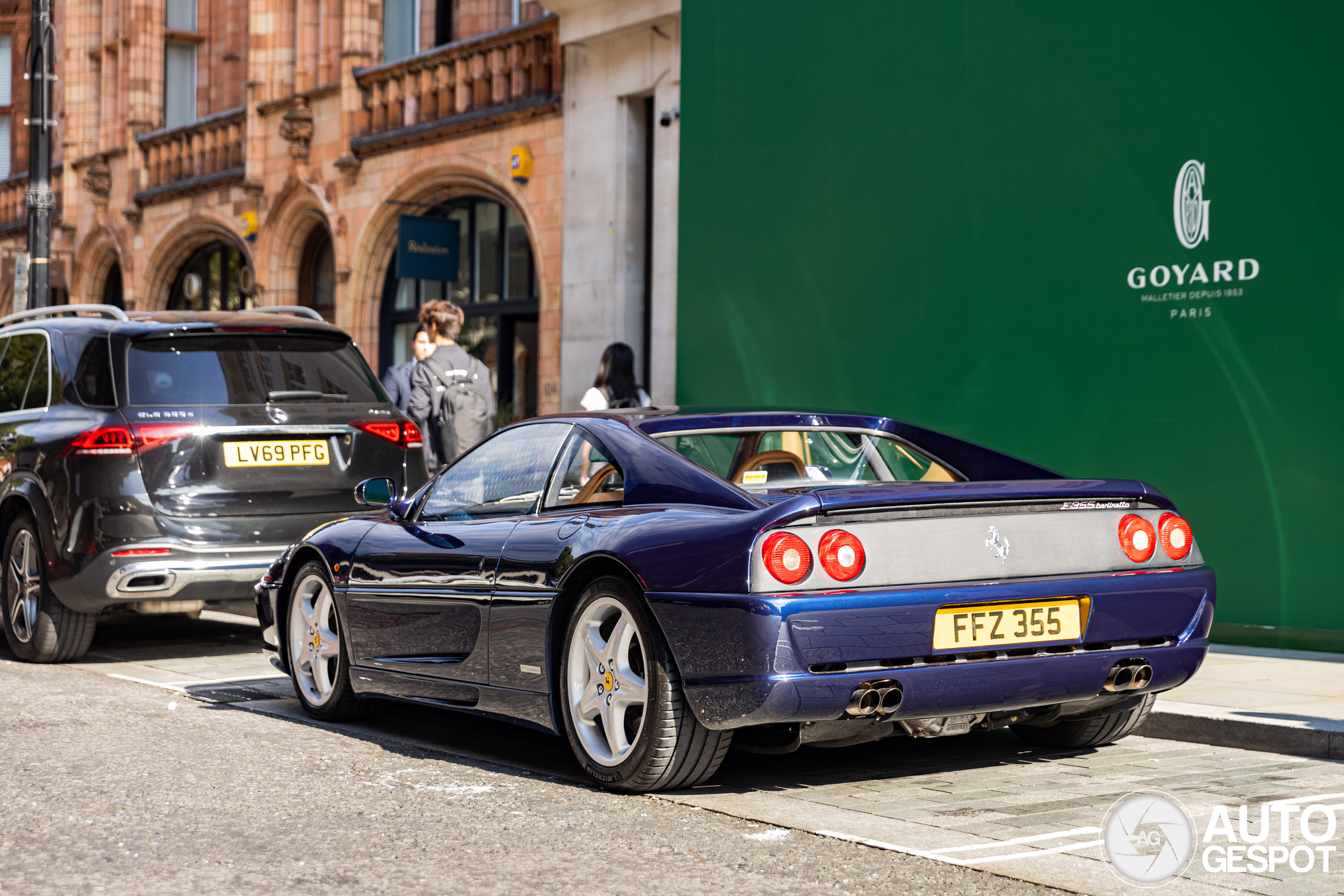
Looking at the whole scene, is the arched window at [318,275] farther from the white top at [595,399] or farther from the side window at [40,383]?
the side window at [40,383]

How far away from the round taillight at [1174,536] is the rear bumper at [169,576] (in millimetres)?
5059

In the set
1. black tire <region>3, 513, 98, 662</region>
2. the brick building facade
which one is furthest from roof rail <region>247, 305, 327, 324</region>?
the brick building facade

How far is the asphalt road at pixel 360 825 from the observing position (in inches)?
165

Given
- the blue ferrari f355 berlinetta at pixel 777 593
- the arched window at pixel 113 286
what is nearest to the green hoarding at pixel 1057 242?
the blue ferrari f355 berlinetta at pixel 777 593

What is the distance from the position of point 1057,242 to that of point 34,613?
6653mm

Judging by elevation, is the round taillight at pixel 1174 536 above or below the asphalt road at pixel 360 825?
above

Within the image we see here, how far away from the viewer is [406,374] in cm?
1140

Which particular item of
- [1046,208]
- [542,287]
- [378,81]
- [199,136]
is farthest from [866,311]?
[199,136]

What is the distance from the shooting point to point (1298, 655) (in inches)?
344

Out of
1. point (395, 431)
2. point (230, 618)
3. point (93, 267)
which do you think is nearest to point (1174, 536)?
point (395, 431)

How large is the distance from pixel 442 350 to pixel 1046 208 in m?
4.21

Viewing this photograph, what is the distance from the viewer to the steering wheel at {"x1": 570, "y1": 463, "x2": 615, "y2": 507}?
5762 millimetres

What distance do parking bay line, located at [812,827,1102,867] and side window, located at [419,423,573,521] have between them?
194 centimetres

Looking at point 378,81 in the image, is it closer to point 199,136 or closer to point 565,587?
point 199,136
